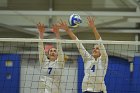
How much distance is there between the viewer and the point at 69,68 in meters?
8.89

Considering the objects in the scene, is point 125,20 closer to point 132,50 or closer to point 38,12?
point 132,50

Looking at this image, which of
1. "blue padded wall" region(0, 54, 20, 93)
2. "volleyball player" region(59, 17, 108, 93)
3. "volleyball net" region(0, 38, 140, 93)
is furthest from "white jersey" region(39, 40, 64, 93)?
"blue padded wall" region(0, 54, 20, 93)

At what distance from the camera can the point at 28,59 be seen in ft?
29.6

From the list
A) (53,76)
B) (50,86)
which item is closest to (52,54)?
(53,76)

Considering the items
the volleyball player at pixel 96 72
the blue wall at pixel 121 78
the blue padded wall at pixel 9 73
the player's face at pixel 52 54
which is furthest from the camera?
the blue padded wall at pixel 9 73

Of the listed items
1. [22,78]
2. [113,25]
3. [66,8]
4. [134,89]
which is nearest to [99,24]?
[113,25]

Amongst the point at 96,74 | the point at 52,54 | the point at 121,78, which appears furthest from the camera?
the point at 121,78

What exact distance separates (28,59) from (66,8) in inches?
63.5

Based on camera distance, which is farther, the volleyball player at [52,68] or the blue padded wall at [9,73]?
the blue padded wall at [9,73]

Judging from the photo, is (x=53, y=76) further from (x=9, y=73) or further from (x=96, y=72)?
(x=9, y=73)

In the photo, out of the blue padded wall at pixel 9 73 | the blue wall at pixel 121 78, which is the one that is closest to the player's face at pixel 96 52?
the blue wall at pixel 121 78

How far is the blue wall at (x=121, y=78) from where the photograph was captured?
8.39 meters

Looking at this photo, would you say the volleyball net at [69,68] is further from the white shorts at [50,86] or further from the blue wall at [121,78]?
the white shorts at [50,86]

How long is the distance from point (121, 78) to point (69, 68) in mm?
1313
